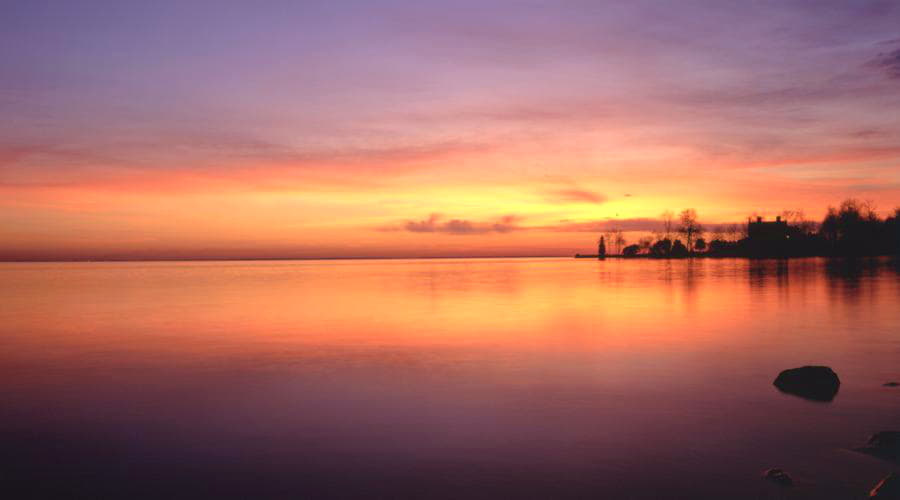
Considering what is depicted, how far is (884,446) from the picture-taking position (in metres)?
11.6

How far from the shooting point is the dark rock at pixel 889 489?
29.2 feet

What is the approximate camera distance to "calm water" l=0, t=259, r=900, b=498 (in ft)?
35.2

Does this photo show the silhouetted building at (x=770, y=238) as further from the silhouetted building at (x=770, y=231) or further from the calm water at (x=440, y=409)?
the calm water at (x=440, y=409)

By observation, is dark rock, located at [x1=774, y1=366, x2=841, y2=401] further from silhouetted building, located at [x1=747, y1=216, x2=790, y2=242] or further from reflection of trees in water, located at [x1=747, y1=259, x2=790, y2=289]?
silhouetted building, located at [x1=747, y1=216, x2=790, y2=242]

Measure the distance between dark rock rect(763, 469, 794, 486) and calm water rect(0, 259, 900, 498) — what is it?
189mm

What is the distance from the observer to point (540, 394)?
16.8 m

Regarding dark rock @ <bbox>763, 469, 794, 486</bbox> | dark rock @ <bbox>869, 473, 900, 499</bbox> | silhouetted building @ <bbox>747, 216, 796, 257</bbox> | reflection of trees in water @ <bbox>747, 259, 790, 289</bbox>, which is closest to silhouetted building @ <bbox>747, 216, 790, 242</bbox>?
silhouetted building @ <bbox>747, 216, 796, 257</bbox>

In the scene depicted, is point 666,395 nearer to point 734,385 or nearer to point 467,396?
point 734,385

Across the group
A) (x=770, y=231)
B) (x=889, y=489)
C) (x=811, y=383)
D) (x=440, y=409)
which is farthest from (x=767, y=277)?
(x=770, y=231)

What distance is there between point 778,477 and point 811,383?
719cm

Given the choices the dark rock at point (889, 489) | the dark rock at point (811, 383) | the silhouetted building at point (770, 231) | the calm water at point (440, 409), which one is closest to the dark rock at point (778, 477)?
the calm water at point (440, 409)

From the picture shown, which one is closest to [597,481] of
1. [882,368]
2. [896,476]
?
[896,476]

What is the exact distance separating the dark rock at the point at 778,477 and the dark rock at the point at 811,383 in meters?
6.24

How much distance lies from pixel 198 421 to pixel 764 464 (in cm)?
1197
